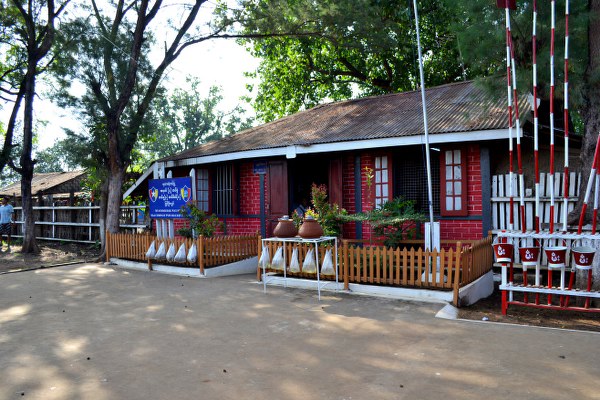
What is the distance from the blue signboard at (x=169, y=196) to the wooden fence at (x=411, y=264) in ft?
11.7

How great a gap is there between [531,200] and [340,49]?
15.3 metres

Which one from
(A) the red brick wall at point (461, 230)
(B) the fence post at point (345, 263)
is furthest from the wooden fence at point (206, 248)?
(A) the red brick wall at point (461, 230)

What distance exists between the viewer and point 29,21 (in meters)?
15.5

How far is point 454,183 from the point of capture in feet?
33.3

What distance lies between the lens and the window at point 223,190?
1364 cm

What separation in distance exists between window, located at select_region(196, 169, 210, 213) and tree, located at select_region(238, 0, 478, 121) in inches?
176

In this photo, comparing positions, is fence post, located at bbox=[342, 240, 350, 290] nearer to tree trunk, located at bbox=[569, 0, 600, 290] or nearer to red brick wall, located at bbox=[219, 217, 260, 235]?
tree trunk, located at bbox=[569, 0, 600, 290]

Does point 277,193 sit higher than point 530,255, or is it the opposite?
point 277,193

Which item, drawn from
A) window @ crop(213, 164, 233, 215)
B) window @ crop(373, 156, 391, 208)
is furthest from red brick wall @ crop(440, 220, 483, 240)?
window @ crop(213, 164, 233, 215)

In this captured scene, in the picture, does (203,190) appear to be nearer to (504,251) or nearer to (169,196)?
(169,196)

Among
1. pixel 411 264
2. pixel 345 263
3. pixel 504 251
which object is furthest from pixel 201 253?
pixel 504 251

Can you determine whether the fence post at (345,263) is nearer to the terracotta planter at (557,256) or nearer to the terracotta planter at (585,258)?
the terracotta planter at (557,256)

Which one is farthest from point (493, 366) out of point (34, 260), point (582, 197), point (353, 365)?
point (34, 260)

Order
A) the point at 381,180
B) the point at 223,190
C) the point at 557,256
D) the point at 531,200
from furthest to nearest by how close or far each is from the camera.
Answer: the point at 223,190, the point at 381,180, the point at 531,200, the point at 557,256
